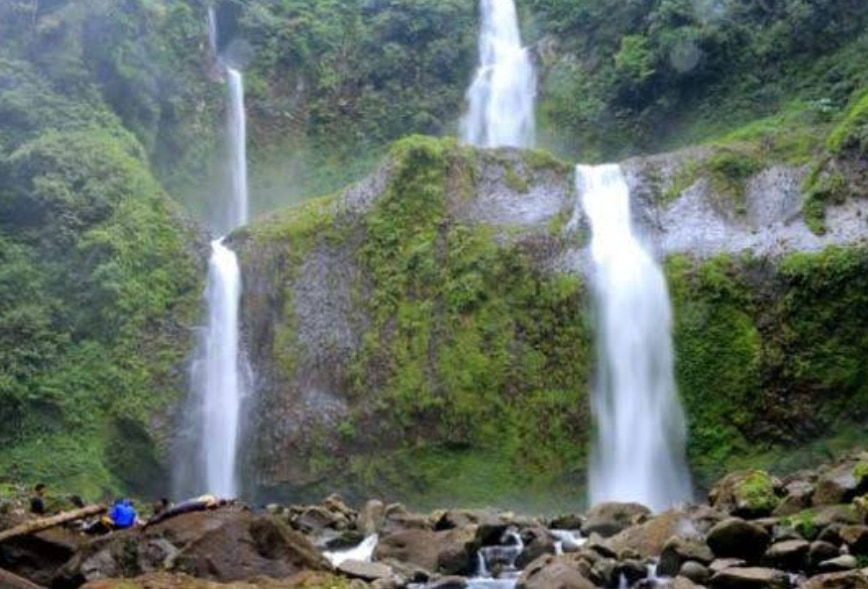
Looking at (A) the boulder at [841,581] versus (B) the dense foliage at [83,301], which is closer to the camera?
(A) the boulder at [841,581]

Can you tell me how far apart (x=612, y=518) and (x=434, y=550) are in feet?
12.3

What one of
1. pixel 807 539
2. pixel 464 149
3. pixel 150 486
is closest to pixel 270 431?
pixel 150 486

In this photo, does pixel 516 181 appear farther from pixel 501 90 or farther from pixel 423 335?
pixel 501 90

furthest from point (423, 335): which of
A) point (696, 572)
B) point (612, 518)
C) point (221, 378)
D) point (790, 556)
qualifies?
point (790, 556)

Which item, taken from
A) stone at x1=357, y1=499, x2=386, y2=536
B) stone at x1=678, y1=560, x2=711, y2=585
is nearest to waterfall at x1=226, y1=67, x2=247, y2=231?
stone at x1=357, y1=499, x2=386, y2=536

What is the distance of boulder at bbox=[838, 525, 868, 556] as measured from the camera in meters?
13.2

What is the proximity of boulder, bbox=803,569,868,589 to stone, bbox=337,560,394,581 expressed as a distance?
522 centimetres

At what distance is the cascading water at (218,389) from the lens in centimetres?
2330

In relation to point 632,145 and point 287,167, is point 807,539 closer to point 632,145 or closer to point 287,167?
point 632,145

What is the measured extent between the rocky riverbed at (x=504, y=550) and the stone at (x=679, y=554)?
1 cm

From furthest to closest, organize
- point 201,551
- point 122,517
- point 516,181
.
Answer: point 516,181
point 122,517
point 201,551

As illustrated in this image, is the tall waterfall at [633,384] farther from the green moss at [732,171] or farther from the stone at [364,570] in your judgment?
the stone at [364,570]

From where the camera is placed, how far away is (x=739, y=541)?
13.8 meters

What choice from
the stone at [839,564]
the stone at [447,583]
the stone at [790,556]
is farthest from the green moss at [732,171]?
the stone at [447,583]
